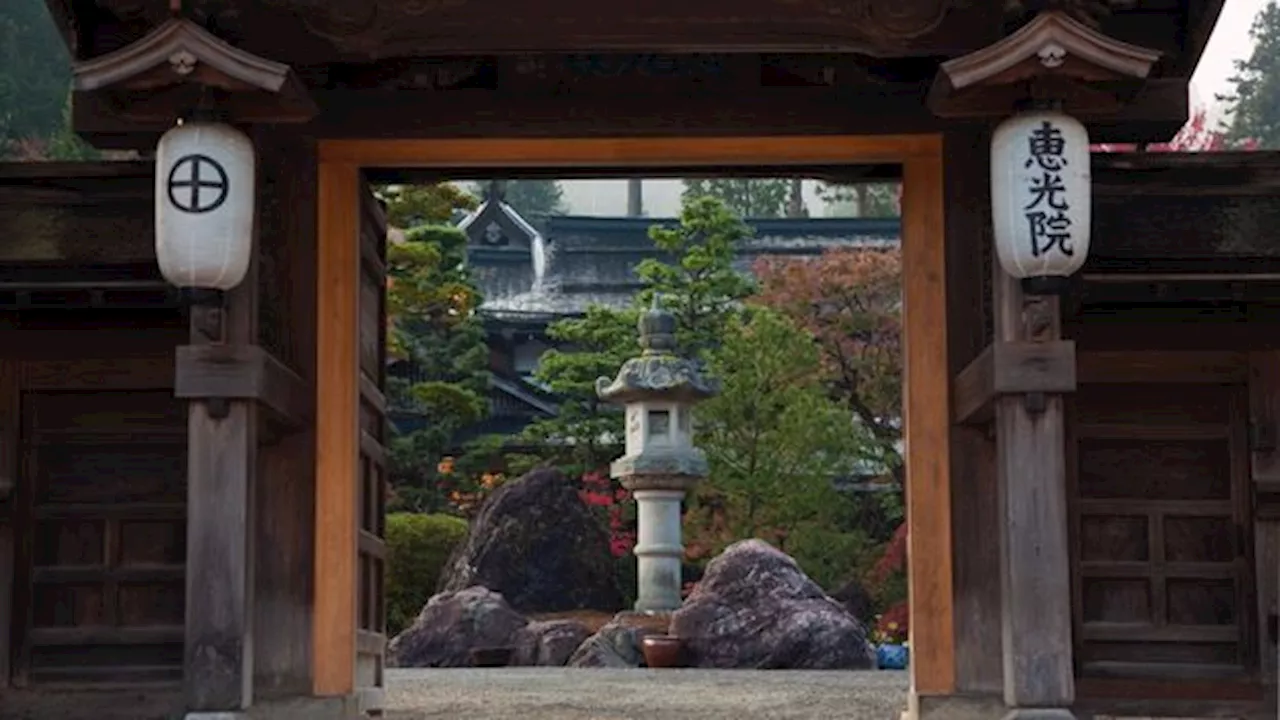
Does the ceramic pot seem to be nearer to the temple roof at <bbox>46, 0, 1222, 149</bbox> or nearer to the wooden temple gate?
the wooden temple gate

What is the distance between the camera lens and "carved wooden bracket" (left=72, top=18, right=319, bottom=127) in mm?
7590

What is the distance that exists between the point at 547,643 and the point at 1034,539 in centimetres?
1276

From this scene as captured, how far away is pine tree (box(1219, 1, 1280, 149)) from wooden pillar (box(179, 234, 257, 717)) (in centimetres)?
3380

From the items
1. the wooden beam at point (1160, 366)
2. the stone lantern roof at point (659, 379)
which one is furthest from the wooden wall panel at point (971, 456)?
the stone lantern roof at point (659, 379)

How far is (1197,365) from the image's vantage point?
30.4ft

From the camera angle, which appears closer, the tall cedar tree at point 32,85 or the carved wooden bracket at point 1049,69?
the carved wooden bracket at point 1049,69

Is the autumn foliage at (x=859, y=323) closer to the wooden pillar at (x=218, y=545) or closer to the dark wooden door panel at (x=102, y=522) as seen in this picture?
the dark wooden door panel at (x=102, y=522)

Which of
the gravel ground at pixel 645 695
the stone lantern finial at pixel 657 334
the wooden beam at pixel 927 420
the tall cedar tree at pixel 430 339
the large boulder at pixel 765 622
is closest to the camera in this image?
the wooden beam at pixel 927 420

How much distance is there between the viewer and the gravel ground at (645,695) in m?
11.0

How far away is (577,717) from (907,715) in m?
2.34

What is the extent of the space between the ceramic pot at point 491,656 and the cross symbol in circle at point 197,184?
40.7 ft

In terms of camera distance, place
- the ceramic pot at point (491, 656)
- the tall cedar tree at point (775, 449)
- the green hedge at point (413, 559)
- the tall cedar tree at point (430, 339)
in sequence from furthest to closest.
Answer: the tall cedar tree at point (430, 339)
the tall cedar tree at point (775, 449)
the green hedge at point (413, 559)
the ceramic pot at point (491, 656)

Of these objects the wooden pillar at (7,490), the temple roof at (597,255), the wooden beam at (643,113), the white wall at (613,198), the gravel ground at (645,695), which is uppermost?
the white wall at (613,198)

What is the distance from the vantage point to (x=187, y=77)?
7656mm
